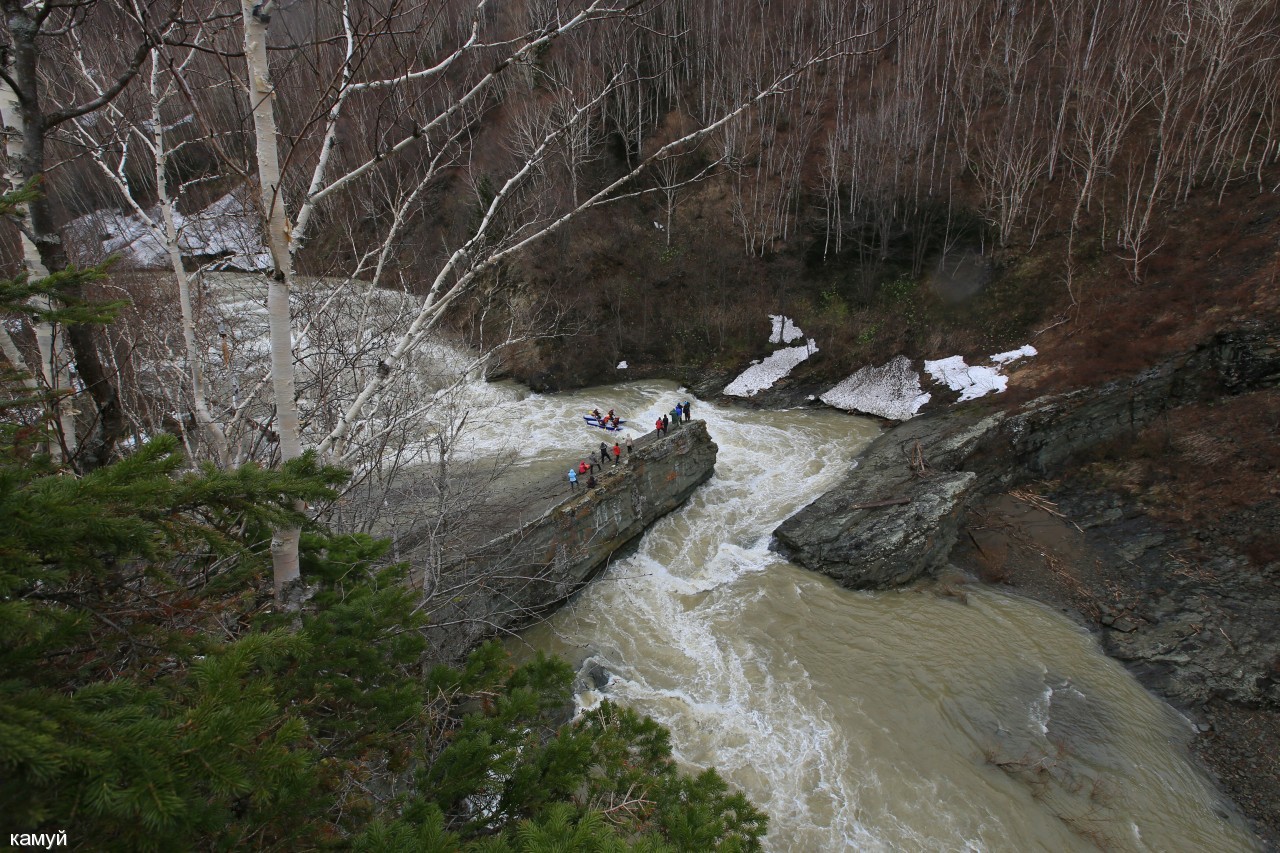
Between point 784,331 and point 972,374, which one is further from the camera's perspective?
point 784,331

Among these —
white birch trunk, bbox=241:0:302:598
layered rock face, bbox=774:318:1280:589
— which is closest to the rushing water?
layered rock face, bbox=774:318:1280:589

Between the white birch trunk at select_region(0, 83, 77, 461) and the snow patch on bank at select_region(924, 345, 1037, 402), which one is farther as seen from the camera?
the snow patch on bank at select_region(924, 345, 1037, 402)

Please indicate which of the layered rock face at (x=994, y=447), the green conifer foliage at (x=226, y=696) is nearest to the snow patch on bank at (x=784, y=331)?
the layered rock face at (x=994, y=447)

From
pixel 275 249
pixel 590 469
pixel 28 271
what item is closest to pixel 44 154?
pixel 28 271

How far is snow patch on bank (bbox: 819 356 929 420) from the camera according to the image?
20891 mm

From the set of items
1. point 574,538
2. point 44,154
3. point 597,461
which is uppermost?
point 44,154

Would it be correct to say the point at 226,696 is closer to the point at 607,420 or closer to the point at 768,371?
the point at 607,420

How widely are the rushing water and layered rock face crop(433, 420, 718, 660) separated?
63 centimetres

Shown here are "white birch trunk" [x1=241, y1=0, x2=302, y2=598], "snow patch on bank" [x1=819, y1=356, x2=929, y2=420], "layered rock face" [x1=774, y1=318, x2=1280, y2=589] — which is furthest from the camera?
"snow patch on bank" [x1=819, y1=356, x2=929, y2=420]

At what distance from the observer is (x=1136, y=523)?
1326 centimetres

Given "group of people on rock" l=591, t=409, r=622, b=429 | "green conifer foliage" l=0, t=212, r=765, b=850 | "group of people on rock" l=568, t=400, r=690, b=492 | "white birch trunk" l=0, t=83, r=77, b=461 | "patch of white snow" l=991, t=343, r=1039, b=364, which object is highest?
"white birch trunk" l=0, t=83, r=77, b=461

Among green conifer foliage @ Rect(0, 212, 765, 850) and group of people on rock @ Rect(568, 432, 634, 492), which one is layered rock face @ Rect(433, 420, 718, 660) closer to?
group of people on rock @ Rect(568, 432, 634, 492)

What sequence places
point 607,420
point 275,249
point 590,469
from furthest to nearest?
point 607,420 < point 590,469 < point 275,249

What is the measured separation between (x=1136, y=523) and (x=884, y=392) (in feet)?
32.0
